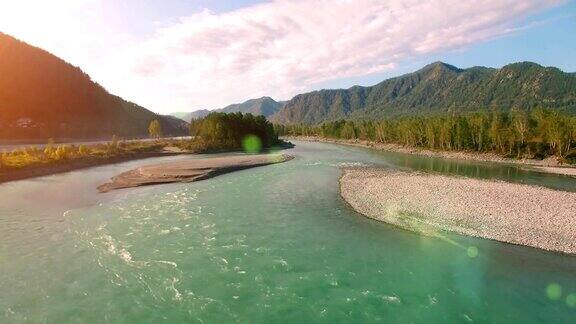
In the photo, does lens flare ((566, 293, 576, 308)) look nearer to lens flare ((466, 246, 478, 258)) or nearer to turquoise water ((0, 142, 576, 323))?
turquoise water ((0, 142, 576, 323))

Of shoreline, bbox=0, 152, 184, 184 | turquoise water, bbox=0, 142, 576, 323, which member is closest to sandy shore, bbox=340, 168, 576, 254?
turquoise water, bbox=0, 142, 576, 323

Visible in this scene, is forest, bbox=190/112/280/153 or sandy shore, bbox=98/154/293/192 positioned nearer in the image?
sandy shore, bbox=98/154/293/192

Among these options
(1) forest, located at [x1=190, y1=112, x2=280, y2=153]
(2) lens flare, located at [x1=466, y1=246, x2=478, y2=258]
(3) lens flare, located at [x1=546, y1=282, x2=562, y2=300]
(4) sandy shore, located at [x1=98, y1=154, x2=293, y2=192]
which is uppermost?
(1) forest, located at [x1=190, y1=112, x2=280, y2=153]

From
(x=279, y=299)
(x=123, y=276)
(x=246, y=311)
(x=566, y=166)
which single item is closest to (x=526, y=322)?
(x=279, y=299)

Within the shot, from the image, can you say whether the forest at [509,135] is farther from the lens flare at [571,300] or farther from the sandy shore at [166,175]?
the lens flare at [571,300]

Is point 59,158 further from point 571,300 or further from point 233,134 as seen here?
point 571,300

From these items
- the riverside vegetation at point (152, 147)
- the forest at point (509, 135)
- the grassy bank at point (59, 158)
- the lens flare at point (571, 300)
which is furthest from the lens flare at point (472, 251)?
the forest at point (509, 135)

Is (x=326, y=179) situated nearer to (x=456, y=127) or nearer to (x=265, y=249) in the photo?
(x=265, y=249)

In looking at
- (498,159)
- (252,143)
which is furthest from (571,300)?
(252,143)
